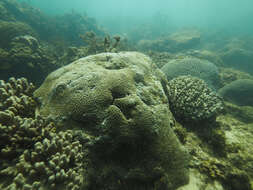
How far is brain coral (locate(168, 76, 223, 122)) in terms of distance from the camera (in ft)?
12.0

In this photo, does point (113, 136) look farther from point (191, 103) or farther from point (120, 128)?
point (191, 103)

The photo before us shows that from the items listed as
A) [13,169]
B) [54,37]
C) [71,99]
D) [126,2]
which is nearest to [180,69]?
[71,99]

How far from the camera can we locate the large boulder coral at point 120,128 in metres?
2.22

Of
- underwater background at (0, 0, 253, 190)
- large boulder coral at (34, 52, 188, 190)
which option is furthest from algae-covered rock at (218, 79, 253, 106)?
large boulder coral at (34, 52, 188, 190)

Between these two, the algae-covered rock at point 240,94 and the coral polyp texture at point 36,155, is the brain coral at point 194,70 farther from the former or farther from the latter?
the coral polyp texture at point 36,155

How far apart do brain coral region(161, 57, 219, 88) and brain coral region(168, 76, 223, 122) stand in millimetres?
2433

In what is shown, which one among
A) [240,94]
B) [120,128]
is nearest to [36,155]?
[120,128]

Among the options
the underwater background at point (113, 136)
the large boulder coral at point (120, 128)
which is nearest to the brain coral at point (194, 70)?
the underwater background at point (113, 136)

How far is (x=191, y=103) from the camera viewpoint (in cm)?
376

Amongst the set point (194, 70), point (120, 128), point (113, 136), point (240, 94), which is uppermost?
point (120, 128)

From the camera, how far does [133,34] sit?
1154 inches

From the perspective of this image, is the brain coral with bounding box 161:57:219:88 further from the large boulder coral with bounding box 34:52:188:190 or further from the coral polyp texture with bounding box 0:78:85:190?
the coral polyp texture with bounding box 0:78:85:190

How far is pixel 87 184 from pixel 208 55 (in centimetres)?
1650

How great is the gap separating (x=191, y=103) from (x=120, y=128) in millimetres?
2551
